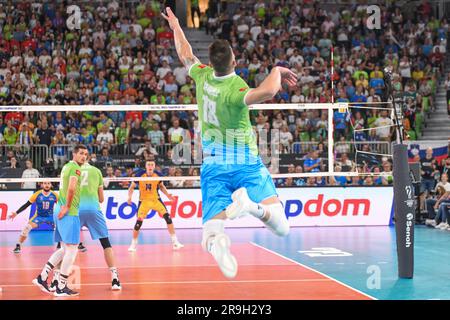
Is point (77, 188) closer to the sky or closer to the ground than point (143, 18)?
closer to the ground

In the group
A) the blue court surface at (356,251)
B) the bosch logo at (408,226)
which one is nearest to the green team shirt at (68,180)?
the blue court surface at (356,251)

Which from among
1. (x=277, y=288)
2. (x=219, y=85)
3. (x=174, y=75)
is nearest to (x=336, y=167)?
(x=174, y=75)

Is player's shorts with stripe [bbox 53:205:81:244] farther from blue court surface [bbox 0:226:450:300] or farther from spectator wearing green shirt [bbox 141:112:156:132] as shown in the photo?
spectator wearing green shirt [bbox 141:112:156:132]

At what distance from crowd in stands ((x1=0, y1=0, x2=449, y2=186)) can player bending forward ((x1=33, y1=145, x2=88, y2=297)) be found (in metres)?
8.26

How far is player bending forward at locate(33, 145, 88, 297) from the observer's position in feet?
33.8

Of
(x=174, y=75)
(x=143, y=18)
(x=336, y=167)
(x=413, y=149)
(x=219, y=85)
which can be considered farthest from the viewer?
(x=143, y=18)

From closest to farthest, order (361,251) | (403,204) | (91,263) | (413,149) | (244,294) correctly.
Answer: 1. (244,294)
2. (403,204)
3. (91,263)
4. (361,251)
5. (413,149)

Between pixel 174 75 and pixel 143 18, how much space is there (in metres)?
3.49

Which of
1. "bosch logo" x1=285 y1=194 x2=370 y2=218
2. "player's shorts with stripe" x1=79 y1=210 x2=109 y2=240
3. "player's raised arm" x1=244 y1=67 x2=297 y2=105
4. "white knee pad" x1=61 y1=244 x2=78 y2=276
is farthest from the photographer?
"bosch logo" x1=285 y1=194 x2=370 y2=218

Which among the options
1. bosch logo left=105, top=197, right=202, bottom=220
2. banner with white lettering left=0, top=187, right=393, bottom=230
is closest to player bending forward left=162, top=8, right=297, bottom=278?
banner with white lettering left=0, top=187, right=393, bottom=230

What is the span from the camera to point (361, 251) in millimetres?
14906

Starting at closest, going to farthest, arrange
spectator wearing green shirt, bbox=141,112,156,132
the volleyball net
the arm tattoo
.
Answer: the arm tattoo → the volleyball net → spectator wearing green shirt, bbox=141,112,156,132

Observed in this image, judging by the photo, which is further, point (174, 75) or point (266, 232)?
point (174, 75)
